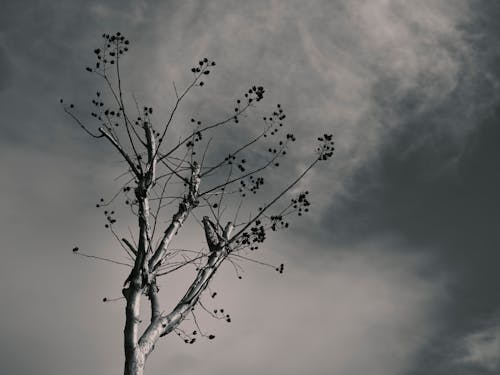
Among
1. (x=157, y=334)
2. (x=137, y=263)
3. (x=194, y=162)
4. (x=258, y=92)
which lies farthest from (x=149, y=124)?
(x=157, y=334)

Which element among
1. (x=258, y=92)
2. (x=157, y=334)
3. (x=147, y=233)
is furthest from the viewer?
(x=258, y=92)

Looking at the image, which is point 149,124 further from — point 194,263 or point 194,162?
point 194,263

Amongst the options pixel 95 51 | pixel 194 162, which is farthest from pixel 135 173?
pixel 95 51

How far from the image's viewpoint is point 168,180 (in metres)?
11.9

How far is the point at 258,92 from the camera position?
1167cm

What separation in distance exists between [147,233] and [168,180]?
145 cm

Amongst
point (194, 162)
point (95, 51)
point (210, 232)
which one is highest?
point (95, 51)

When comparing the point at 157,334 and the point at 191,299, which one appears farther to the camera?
the point at 191,299

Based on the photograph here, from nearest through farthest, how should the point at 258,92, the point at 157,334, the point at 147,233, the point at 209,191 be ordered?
the point at 157,334, the point at 147,233, the point at 258,92, the point at 209,191

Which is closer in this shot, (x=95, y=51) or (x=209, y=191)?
(x=95, y=51)

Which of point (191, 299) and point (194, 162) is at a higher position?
point (194, 162)

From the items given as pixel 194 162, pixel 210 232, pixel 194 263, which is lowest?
pixel 194 263

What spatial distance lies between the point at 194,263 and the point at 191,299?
840 mm

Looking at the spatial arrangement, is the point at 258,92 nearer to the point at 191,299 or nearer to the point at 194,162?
the point at 194,162
